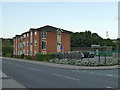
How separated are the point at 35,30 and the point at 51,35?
4.70 m

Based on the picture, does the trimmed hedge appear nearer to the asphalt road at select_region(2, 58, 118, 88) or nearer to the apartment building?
the apartment building

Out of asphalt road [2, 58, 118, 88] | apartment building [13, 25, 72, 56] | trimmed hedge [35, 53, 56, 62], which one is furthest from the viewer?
apartment building [13, 25, 72, 56]

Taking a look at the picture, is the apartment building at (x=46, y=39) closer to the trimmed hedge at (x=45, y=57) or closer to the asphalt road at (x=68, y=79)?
the trimmed hedge at (x=45, y=57)

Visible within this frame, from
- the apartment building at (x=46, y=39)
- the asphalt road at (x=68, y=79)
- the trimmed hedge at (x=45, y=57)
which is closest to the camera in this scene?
the asphalt road at (x=68, y=79)

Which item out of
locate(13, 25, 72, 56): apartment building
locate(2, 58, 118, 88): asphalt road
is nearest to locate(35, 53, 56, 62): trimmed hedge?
locate(13, 25, 72, 56): apartment building

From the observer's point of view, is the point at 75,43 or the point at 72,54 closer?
the point at 72,54

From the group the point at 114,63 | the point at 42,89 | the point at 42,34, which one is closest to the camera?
the point at 42,89

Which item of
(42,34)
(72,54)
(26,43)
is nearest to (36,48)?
(42,34)

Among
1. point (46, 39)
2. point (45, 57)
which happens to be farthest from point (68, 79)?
point (46, 39)

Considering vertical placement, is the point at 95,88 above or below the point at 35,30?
below

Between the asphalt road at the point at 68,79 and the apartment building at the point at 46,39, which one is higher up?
the apartment building at the point at 46,39

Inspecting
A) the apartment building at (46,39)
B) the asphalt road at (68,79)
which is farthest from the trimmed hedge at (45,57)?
the asphalt road at (68,79)

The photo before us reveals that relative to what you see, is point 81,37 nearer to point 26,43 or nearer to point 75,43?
point 75,43

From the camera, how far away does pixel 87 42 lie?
294 feet
